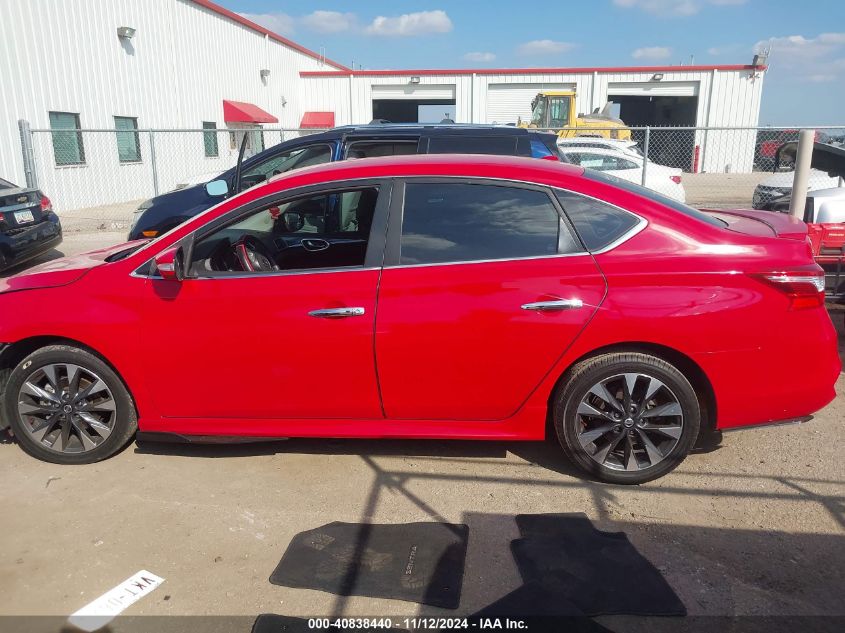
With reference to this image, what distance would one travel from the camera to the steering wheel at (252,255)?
3.81 metres

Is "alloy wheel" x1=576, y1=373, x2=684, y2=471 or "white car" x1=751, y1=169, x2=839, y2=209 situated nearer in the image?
"alloy wheel" x1=576, y1=373, x2=684, y2=471

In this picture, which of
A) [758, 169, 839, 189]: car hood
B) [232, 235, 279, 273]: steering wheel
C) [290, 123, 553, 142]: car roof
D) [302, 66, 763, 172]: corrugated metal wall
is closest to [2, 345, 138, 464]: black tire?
[232, 235, 279, 273]: steering wheel

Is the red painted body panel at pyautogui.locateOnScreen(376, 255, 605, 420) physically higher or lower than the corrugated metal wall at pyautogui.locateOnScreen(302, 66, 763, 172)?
lower

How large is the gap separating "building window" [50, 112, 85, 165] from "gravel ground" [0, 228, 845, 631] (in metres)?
14.4

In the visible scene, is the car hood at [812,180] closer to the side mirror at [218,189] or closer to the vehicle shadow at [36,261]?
the side mirror at [218,189]

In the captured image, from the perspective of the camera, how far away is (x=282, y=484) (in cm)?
360

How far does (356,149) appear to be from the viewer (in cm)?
693

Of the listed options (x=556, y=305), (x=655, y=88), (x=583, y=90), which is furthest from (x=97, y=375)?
(x=655, y=88)

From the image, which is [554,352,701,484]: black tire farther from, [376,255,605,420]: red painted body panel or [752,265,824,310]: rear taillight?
[752,265,824,310]: rear taillight

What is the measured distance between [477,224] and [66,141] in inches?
641

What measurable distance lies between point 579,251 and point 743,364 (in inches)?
39.7

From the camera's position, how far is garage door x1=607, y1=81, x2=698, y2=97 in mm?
32312

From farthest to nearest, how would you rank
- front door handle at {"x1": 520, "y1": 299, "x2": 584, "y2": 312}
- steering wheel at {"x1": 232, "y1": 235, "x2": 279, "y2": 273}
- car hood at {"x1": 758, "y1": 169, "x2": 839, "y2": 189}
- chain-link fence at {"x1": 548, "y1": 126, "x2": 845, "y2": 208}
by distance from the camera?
1. chain-link fence at {"x1": 548, "y1": 126, "x2": 845, "y2": 208}
2. car hood at {"x1": 758, "y1": 169, "x2": 839, "y2": 189}
3. steering wheel at {"x1": 232, "y1": 235, "x2": 279, "y2": 273}
4. front door handle at {"x1": 520, "y1": 299, "x2": 584, "y2": 312}

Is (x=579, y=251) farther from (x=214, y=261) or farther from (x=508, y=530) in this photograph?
(x=214, y=261)
